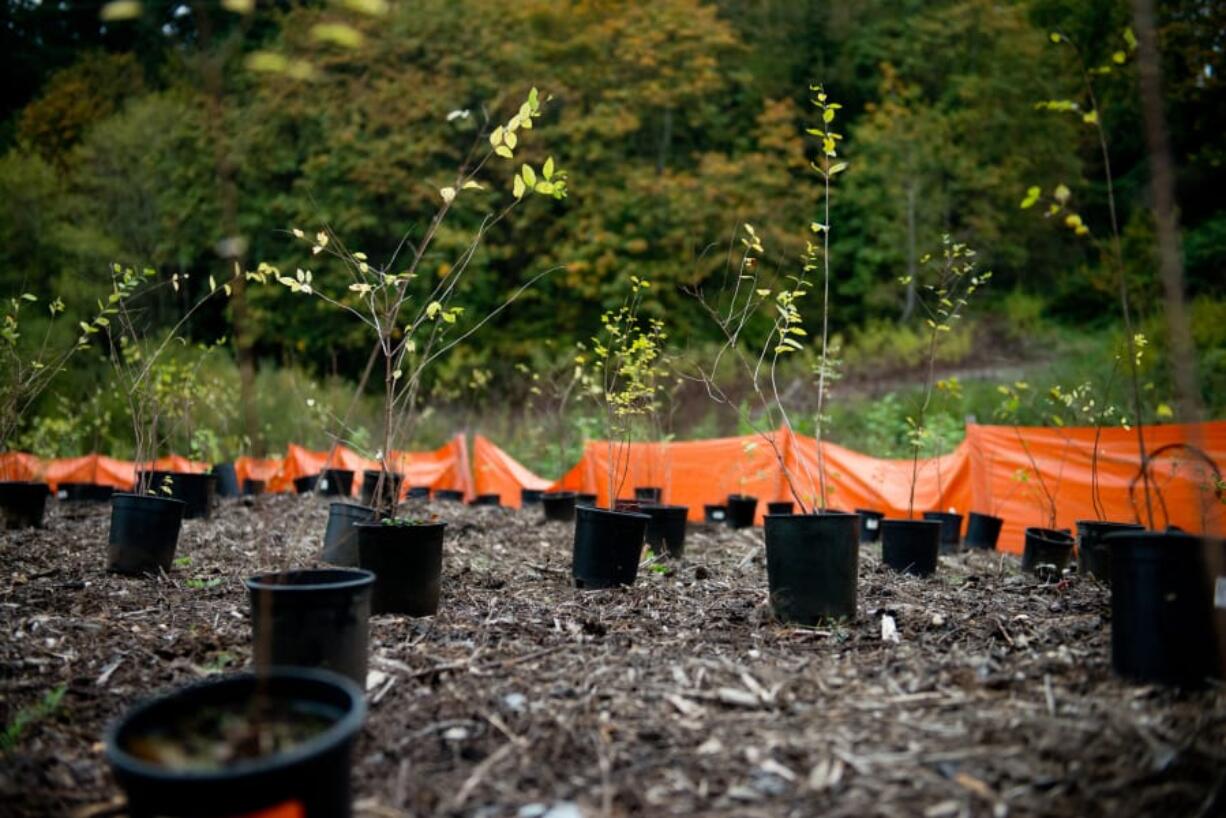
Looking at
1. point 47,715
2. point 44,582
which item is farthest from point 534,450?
point 47,715

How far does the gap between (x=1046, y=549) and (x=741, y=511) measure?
309 cm

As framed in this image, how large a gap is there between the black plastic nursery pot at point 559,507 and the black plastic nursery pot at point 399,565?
13.1 feet

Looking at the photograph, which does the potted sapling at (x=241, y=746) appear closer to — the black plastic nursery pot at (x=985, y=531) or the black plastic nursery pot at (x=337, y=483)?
the black plastic nursery pot at (x=985, y=531)

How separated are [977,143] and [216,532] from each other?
16.6 meters

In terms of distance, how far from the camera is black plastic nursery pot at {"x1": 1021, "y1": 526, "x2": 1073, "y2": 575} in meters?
5.12

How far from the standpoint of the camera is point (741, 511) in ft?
26.2

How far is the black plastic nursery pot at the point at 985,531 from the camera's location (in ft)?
22.6

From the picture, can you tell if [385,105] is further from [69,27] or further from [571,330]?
[69,27]

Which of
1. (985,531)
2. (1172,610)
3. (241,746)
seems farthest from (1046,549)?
(241,746)

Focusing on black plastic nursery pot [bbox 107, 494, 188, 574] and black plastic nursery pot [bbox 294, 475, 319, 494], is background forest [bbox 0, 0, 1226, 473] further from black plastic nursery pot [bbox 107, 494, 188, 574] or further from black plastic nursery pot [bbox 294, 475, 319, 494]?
black plastic nursery pot [bbox 107, 494, 188, 574]

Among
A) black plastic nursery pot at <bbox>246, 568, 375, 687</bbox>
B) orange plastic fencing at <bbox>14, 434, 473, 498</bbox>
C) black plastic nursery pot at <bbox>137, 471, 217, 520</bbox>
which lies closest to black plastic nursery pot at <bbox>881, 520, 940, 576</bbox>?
black plastic nursery pot at <bbox>246, 568, 375, 687</bbox>

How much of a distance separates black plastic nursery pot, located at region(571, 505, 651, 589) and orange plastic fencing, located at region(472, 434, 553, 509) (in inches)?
224

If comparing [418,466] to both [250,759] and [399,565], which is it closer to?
[399,565]

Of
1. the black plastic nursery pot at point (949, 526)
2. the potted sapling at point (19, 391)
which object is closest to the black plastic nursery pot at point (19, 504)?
the potted sapling at point (19, 391)
